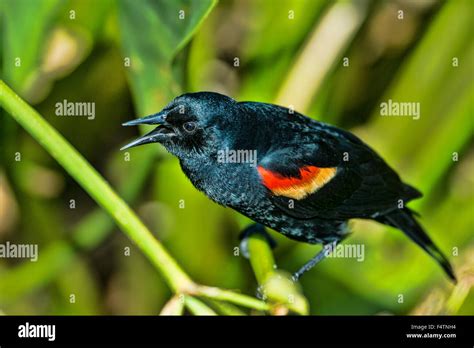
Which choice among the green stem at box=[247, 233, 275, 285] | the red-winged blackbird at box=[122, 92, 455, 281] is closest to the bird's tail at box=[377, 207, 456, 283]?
the red-winged blackbird at box=[122, 92, 455, 281]

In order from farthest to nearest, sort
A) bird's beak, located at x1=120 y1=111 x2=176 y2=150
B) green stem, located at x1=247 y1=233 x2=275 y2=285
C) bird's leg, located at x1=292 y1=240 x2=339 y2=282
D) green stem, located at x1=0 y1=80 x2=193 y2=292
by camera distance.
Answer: bird's leg, located at x1=292 y1=240 x2=339 y2=282, bird's beak, located at x1=120 y1=111 x2=176 y2=150, green stem, located at x1=247 y1=233 x2=275 y2=285, green stem, located at x1=0 y1=80 x2=193 y2=292

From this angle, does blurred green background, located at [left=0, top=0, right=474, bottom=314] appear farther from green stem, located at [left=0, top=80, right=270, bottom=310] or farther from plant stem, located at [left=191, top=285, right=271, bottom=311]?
plant stem, located at [left=191, top=285, right=271, bottom=311]

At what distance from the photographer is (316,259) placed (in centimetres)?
215


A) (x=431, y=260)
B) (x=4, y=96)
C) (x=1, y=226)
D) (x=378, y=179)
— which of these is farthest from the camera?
(x=1, y=226)

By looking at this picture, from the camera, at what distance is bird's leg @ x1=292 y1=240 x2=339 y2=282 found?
6.98 ft

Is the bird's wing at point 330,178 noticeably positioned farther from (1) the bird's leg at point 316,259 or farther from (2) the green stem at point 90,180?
(2) the green stem at point 90,180

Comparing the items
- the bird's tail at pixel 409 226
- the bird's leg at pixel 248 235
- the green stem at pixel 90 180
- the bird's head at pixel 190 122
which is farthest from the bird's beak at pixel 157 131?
the bird's tail at pixel 409 226

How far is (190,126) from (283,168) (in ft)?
1.00

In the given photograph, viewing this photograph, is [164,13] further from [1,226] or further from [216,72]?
[1,226]

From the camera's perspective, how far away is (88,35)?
218cm

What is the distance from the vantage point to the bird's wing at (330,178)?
194cm

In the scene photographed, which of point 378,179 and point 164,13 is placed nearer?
point 164,13
